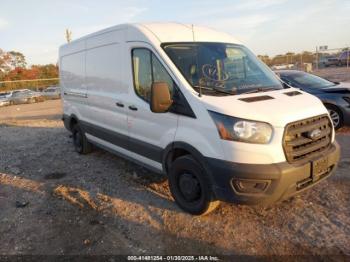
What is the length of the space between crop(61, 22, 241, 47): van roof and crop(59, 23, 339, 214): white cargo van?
15mm

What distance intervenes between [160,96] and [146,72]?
78 cm

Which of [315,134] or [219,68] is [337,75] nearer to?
[219,68]

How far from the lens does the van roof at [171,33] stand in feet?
14.1

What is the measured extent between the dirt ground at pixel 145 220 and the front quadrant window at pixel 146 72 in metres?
1.56

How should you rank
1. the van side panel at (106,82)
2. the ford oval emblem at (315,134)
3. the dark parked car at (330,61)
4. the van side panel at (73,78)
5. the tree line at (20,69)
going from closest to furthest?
the ford oval emblem at (315,134)
the van side panel at (106,82)
the van side panel at (73,78)
the dark parked car at (330,61)
the tree line at (20,69)

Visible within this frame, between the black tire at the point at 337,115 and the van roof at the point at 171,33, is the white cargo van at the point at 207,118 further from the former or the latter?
the black tire at the point at 337,115

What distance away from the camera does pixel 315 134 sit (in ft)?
12.0

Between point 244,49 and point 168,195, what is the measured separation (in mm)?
2503

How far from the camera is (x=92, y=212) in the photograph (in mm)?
4340

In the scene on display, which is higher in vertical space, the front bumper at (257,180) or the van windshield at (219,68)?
the van windshield at (219,68)

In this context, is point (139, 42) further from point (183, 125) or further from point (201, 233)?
point (201, 233)

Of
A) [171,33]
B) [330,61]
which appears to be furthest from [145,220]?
[330,61]

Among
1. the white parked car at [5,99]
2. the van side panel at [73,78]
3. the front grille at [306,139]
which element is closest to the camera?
the front grille at [306,139]

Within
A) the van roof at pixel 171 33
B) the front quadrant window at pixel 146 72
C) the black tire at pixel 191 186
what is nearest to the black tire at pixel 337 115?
the van roof at pixel 171 33
